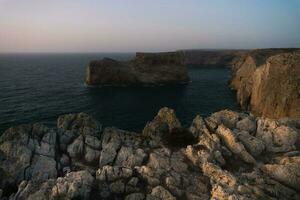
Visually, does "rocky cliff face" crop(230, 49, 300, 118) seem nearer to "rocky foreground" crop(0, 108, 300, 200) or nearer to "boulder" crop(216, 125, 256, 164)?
"rocky foreground" crop(0, 108, 300, 200)

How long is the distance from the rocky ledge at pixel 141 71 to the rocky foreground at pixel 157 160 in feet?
242

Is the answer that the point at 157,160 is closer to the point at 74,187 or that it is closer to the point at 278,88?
the point at 74,187

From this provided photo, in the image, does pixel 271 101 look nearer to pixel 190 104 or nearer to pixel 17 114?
pixel 190 104

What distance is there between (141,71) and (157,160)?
3518 inches

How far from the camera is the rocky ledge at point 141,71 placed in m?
113

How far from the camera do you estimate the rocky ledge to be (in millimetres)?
112812

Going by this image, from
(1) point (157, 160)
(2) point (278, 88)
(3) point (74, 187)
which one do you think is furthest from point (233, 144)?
(2) point (278, 88)

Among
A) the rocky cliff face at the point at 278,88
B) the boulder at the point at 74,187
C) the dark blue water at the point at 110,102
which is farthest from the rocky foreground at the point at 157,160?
the dark blue water at the point at 110,102

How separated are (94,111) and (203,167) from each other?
5052 centimetres

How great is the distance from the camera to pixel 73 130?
37.3 metres

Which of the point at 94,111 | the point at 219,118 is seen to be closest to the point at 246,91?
the point at 94,111

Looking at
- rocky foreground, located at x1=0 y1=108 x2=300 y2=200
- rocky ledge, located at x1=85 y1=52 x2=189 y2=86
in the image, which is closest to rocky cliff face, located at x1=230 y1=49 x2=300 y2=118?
rocky foreground, located at x1=0 y1=108 x2=300 y2=200

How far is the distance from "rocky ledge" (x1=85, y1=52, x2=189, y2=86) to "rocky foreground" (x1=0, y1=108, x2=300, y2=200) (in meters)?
73.9

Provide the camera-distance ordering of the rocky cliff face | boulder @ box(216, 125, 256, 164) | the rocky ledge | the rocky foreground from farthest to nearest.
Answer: the rocky ledge, the rocky cliff face, boulder @ box(216, 125, 256, 164), the rocky foreground
